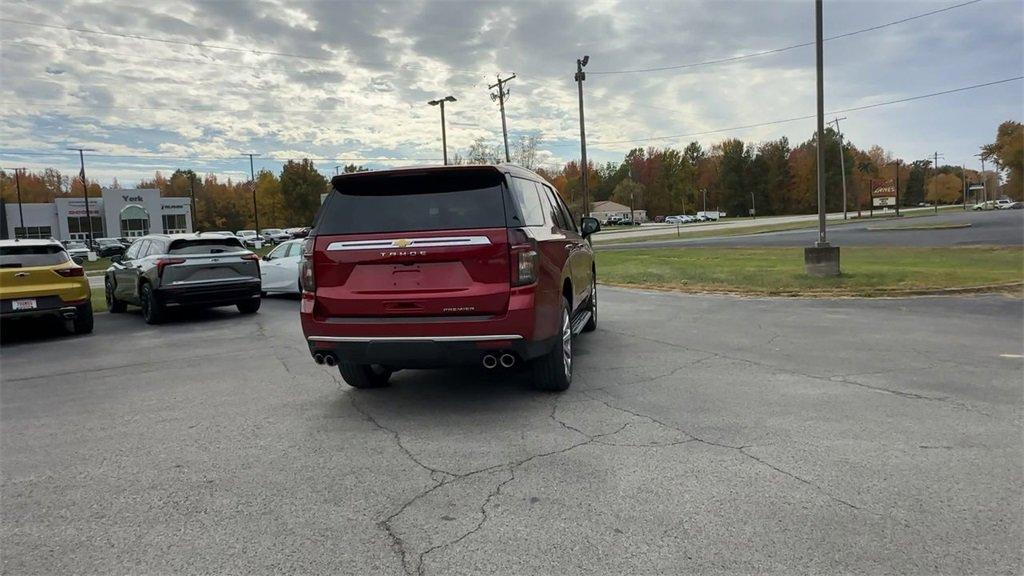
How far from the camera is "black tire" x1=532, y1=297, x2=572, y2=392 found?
5586 millimetres

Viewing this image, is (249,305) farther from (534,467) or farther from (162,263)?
(534,467)

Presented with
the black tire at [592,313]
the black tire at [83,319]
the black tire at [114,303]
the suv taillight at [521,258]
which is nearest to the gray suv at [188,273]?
the black tire at [83,319]

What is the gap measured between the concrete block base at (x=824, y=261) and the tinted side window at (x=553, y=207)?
391 inches

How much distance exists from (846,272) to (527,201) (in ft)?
41.7

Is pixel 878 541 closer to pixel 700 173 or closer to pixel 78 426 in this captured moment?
pixel 78 426

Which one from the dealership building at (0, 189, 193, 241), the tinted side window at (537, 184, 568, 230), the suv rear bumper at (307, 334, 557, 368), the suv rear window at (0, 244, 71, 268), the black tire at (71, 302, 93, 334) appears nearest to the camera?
the suv rear bumper at (307, 334, 557, 368)

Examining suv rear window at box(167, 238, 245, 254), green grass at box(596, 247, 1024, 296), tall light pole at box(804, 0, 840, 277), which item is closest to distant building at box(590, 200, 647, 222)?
green grass at box(596, 247, 1024, 296)

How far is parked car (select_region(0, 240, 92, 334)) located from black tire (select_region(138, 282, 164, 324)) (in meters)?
1.06

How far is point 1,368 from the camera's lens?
26.3 feet

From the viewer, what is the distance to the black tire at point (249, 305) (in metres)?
12.5

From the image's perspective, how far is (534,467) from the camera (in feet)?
13.1

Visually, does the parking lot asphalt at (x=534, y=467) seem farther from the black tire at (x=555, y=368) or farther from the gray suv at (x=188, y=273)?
the gray suv at (x=188, y=273)

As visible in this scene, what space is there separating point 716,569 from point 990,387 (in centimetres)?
447

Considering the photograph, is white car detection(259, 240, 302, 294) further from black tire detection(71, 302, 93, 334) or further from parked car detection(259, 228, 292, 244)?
parked car detection(259, 228, 292, 244)
